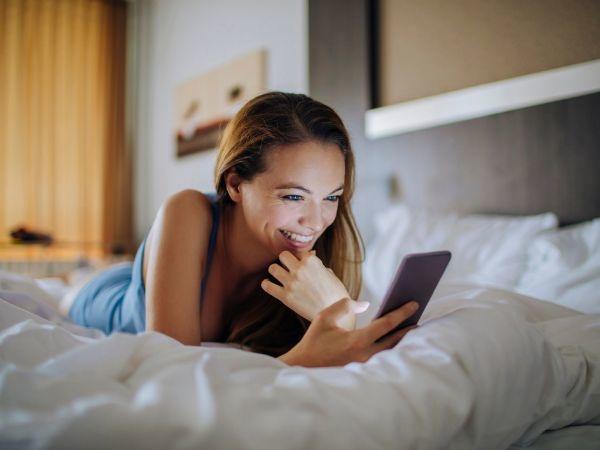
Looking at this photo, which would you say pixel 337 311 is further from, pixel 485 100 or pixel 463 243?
pixel 485 100

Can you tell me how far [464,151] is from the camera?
2.01m

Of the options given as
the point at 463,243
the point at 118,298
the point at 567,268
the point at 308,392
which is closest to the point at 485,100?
the point at 463,243

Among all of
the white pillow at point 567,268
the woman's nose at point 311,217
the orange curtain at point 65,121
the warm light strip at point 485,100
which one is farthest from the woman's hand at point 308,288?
the orange curtain at point 65,121

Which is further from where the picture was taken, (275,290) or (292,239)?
(292,239)

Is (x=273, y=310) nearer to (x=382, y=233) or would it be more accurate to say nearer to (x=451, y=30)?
(x=382, y=233)

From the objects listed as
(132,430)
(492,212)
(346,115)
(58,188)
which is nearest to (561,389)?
(132,430)

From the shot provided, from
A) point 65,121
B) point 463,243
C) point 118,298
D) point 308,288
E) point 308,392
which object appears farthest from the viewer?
point 65,121

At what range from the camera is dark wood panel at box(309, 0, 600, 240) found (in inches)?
67.6

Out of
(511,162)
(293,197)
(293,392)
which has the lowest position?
(293,392)

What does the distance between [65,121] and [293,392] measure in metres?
3.93

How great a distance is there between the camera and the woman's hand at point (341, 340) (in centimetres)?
77

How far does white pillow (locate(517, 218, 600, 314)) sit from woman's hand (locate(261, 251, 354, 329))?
719mm

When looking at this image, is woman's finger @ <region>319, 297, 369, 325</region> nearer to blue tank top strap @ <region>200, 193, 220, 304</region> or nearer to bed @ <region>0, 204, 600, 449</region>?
bed @ <region>0, 204, 600, 449</region>

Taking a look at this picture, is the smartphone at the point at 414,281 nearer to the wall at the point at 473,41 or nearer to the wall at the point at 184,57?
the wall at the point at 473,41
